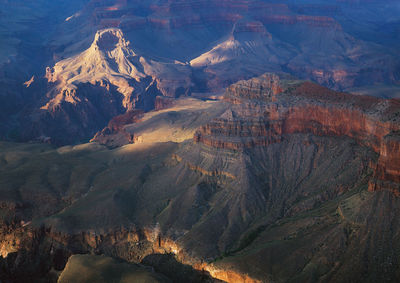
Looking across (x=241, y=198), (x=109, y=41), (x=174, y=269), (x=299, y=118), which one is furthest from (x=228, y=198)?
(x=109, y=41)

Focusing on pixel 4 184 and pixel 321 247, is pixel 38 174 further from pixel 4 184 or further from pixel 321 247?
pixel 321 247

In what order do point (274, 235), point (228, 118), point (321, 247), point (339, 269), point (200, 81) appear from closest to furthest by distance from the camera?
point (339, 269) → point (321, 247) → point (274, 235) → point (228, 118) → point (200, 81)

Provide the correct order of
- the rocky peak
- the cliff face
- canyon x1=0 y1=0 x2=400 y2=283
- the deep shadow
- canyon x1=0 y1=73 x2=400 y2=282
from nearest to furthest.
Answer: canyon x1=0 y1=0 x2=400 y2=283
canyon x1=0 y1=73 x2=400 y2=282
the deep shadow
the cliff face
the rocky peak

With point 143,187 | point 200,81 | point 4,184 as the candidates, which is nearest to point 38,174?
point 4,184

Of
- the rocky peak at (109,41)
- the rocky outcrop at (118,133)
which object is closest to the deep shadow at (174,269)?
the rocky outcrop at (118,133)

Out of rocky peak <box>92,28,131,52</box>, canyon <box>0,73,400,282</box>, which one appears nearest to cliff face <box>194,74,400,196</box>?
canyon <box>0,73,400,282</box>

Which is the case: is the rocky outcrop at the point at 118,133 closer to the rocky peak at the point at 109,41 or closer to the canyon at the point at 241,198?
the canyon at the point at 241,198

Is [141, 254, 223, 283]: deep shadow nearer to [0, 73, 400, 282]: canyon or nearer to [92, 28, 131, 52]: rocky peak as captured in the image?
[0, 73, 400, 282]: canyon

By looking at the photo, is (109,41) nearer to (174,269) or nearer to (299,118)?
(299,118)

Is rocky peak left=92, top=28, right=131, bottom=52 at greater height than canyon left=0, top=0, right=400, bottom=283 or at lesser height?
lesser

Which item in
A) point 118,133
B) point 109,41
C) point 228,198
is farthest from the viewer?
point 109,41

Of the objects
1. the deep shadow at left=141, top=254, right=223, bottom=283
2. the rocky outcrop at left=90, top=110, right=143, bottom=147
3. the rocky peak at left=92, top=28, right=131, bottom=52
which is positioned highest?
the deep shadow at left=141, top=254, right=223, bottom=283
